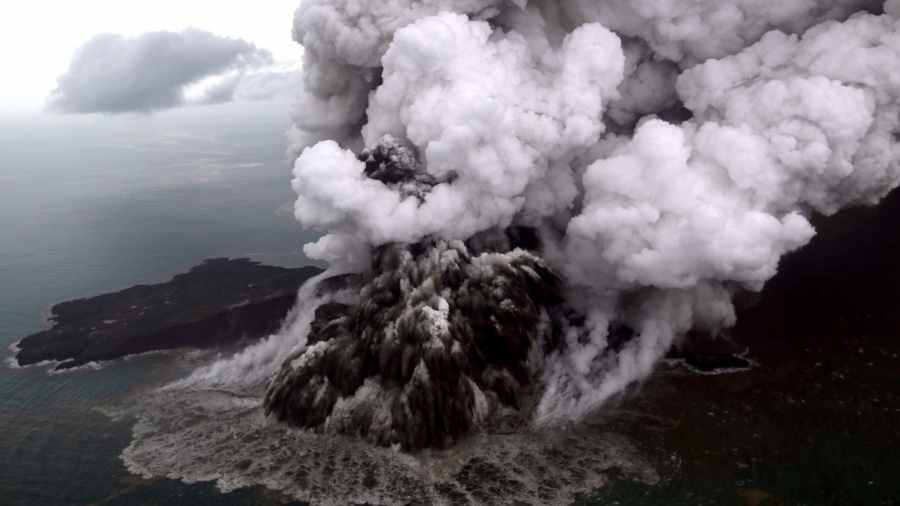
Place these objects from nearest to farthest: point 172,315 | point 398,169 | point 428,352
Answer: point 428,352 → point 398,169 → point 172,315

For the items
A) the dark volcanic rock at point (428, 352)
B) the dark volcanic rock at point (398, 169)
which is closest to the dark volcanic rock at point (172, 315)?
the dark volcanic rock at point (428, 352)

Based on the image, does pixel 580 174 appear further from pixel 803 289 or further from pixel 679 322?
pixel 803 289

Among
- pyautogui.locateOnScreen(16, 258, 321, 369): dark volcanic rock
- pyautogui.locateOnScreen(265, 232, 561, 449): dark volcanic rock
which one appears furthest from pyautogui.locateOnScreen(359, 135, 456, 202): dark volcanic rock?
pyautogui.locateOnScreen(16, 258, 321, 369): dark volcanic rock

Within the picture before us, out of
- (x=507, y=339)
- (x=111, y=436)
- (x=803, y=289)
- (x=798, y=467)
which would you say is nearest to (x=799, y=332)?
(x=803, y=289)

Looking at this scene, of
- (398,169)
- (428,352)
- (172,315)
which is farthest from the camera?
(172,315)

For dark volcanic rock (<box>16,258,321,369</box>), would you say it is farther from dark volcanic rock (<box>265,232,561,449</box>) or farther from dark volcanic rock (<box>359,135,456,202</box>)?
dark volcanic rock (<box>359,135,456,202</box>)

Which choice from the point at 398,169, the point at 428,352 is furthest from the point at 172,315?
the point at 428,352

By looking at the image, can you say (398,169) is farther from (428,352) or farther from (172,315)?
(172,315)
